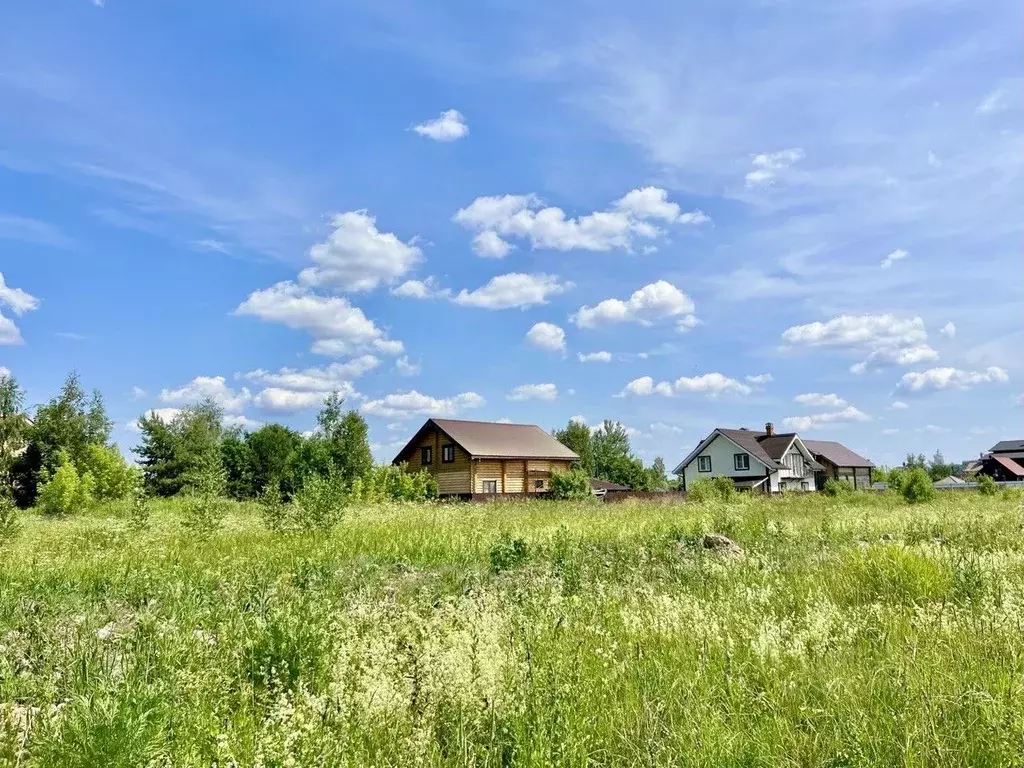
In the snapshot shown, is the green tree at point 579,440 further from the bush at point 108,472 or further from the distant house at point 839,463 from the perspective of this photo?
the bush at point 108,472

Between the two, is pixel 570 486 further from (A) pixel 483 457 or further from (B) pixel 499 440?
(B) pixel 499 440

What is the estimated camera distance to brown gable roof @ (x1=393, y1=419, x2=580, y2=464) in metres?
42.7

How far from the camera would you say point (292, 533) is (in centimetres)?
1366

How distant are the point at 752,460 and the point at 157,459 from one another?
47537mm

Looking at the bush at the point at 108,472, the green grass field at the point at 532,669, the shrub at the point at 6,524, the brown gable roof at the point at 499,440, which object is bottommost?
the green grass field at the point at 532,669

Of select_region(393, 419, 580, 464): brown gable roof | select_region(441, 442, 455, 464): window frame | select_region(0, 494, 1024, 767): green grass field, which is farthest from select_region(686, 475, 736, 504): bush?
select_region(0, 494, 1024, 767): green grass field

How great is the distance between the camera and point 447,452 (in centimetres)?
4384

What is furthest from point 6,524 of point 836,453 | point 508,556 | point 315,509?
point 836,453

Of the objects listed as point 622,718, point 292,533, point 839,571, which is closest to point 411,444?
point 292,533

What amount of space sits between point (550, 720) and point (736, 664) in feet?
5.56

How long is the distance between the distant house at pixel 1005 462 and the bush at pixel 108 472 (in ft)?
287

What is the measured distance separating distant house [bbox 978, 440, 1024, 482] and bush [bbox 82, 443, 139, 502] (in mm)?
87326

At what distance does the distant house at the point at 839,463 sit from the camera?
236 feet

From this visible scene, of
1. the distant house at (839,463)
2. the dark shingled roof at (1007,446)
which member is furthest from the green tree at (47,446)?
the dark shingled roof at (1007,446)
